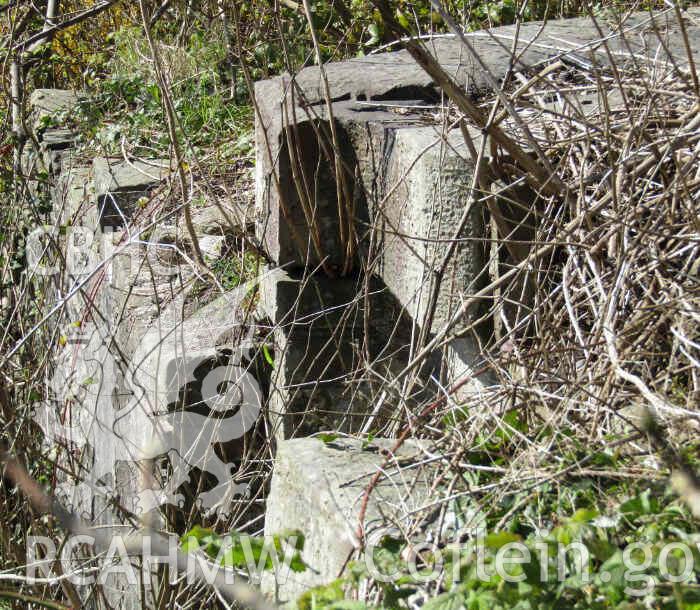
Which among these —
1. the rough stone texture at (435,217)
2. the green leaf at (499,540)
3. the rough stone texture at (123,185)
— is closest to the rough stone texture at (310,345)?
the rough stone texture at (435,217)

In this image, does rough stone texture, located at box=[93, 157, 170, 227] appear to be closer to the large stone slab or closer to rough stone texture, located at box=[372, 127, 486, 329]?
the large stone slab

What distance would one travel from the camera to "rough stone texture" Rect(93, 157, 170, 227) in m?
4.20

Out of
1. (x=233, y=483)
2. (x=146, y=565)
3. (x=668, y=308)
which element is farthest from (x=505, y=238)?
(x=146, y=565)

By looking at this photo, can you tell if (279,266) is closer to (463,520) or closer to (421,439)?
(421,439)

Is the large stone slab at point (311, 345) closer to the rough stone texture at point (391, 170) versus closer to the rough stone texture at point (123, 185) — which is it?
the rough stone texture at point (391, 170)

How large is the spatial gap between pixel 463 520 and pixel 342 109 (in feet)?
5.78

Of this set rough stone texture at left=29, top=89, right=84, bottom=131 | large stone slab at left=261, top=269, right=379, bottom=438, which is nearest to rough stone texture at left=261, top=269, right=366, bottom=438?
large stone slab at left=261, top=269, right=379, bottom=438

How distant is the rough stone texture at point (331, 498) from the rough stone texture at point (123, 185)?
223cm

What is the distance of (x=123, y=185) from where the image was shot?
428cm

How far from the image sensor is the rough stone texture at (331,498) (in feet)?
5.74

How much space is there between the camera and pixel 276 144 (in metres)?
3.06

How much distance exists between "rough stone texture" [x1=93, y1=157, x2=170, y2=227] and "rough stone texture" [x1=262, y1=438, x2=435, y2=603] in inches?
87.8

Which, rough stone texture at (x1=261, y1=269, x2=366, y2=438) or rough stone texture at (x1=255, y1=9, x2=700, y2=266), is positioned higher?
rough stone texture at (x1=255, y1=9, x2=700, y2=266)

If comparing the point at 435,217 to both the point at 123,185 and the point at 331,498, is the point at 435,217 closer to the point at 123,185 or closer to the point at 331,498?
the point at 331,498
